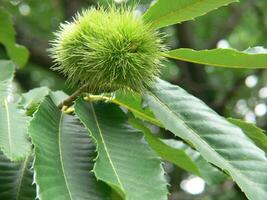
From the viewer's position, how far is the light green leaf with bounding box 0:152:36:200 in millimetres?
1005

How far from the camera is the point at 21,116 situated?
3.36 ft

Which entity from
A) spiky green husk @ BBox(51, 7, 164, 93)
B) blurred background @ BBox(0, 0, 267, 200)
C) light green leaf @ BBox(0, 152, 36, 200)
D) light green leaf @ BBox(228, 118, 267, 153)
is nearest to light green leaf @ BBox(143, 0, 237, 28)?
spiky green husk @ BBox(51, 7, 164, 93)

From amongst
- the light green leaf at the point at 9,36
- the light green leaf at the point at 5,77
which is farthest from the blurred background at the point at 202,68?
the light green leaf at the point at 5,77

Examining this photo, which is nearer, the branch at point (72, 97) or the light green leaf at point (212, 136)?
the light green leaf at point (212, 136)

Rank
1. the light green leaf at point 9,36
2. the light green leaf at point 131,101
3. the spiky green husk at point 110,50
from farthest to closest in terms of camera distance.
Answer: the light green leaf at point 9,36 → the light green leaf at point 131,101 → the spiky green husk at point 110,50

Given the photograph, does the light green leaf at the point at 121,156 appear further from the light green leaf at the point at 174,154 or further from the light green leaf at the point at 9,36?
the light green leaf at the point at 9,36

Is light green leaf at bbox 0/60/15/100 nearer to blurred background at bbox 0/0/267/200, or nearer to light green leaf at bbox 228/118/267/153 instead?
light green leaf at bbox 228/118/267/153

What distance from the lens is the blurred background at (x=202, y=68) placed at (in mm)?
3256

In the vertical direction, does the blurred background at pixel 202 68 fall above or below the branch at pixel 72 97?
above

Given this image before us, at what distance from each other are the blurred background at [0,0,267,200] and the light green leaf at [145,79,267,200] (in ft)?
5.66

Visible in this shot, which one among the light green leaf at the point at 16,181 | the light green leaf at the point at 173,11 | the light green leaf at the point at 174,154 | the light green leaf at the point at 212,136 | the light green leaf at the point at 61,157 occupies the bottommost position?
the light green leaf at the point at 16,181

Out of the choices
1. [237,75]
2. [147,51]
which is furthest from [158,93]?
[237,75]

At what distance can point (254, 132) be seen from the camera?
1165 millimetres

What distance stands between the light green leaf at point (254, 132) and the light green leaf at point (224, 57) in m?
0.14
